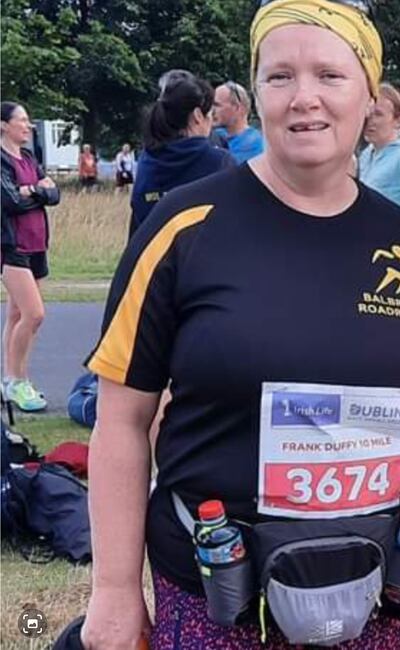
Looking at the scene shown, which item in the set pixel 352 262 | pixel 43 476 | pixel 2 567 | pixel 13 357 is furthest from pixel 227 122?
pixel 352 262

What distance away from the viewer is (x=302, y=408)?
175cm

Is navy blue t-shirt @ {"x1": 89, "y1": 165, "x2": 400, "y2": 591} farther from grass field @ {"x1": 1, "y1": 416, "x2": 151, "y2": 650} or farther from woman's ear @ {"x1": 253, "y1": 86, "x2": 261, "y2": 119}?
grass field @ {"x1": 1, "y1": 416, "x2": 151, "y2": 650}

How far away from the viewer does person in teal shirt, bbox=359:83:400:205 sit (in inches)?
234

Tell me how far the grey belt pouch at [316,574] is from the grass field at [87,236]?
11.9 meters

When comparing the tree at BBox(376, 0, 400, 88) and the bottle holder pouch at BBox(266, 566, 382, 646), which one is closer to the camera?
the bottle holder pouch at BBox(266, 566, 382, 646)

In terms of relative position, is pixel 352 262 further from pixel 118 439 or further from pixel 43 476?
pixel 43 476

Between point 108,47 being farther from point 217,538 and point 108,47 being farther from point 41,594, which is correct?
point 217,538

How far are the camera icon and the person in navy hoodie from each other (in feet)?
6.51

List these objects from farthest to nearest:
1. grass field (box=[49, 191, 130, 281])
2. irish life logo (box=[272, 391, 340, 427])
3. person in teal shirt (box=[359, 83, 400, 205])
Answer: grass field (box=[49, 191, 130, 281])
person in teal shirt (box=[359, 83, 400, 205])
irish life logo (box=[272, 391, 340, 427])

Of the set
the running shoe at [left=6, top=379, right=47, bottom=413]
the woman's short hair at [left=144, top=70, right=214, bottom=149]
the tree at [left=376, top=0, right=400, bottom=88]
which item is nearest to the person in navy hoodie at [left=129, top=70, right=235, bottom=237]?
the woman's short hair at [left=144, top=70, right=214, bottom=149]

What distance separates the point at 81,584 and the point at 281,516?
2255 mm

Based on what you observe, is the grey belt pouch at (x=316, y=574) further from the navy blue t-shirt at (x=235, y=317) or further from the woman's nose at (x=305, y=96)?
the woman's nose at (x=305, y=96)

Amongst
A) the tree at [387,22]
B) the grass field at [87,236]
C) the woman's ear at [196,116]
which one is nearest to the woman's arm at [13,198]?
the woman's ear at [196,116]

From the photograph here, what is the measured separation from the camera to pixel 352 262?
1825 mm
